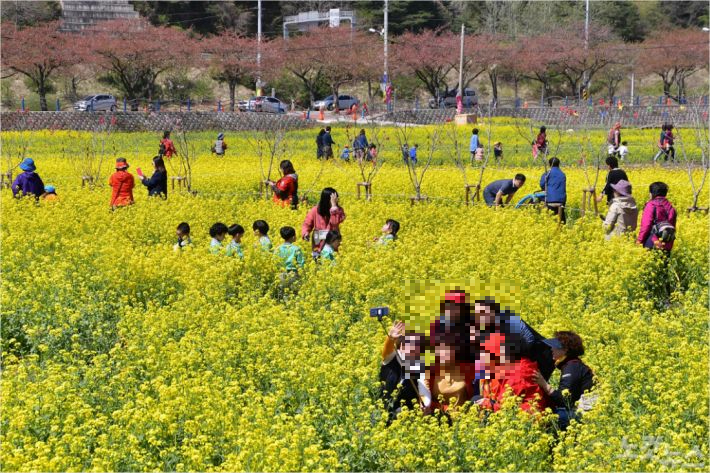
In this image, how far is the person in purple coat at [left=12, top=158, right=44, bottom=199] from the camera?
16.0m

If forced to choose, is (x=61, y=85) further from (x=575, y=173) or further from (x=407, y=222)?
(x=407, y=222)

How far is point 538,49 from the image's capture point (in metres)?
60.1

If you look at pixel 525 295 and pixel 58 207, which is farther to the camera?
pixel 58 207

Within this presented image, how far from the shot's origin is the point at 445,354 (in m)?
5.70

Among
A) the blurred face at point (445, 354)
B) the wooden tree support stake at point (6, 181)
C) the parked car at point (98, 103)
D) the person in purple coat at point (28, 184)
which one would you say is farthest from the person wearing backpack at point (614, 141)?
the parked car at point (98, 103)

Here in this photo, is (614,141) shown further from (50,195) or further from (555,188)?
(50,195)

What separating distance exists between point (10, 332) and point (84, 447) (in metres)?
3.68

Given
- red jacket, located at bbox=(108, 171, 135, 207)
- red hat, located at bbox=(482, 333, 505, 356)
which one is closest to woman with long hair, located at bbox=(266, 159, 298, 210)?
red jacket, located at bbox=(108, 171, 135, 207)

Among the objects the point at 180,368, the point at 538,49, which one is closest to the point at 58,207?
the point at 180,368

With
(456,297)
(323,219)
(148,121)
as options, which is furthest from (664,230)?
(148,121)

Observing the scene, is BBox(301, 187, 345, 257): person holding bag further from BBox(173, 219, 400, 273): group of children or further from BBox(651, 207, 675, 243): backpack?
BBox(651, 207, 675, 243): backpack

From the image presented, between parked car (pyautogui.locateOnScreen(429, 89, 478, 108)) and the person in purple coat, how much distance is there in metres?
40.5

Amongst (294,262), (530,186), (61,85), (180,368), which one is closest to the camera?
(180,368)

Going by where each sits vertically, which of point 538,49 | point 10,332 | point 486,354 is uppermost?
point 538,49
